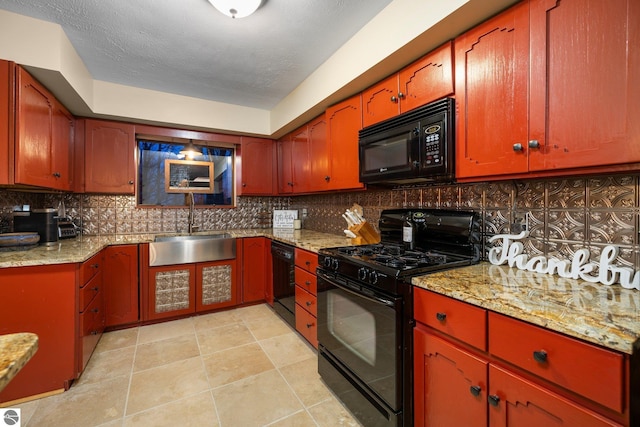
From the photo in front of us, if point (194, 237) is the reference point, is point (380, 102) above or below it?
above

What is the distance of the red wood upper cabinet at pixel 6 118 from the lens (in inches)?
69.9

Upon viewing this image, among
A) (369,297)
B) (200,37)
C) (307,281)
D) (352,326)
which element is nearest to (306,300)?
(307,281)

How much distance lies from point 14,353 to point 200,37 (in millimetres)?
2126

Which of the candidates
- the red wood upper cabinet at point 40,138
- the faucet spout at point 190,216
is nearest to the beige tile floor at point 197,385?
the faucet spout at point 190,216

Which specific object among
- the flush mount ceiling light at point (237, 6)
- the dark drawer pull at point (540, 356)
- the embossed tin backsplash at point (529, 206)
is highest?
the flush mount ceiling light at point (237, 6)

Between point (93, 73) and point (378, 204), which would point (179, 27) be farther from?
point (378, 204)

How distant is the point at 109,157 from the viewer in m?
2.95

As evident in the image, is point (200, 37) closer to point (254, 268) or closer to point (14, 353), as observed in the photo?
point (14, 353)

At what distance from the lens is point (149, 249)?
282cm

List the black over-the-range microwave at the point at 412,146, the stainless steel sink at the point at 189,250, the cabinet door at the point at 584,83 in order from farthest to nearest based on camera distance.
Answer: the stainless steel sink at the point at 189,250 < the black over-the-range microwave at the point at 412,146 < the cabinet door at the point at 584,83

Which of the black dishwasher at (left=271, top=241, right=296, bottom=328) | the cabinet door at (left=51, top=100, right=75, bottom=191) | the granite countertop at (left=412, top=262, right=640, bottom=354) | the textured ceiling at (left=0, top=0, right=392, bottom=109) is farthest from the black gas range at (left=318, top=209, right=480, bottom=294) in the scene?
the cabinet door at (left=51, top=100, right=75, bottom=191)

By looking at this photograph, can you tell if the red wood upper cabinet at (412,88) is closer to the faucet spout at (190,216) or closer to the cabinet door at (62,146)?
the faucet spout at (190,216)

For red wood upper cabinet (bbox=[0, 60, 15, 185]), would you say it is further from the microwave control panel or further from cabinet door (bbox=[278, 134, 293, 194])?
the microwave control panel

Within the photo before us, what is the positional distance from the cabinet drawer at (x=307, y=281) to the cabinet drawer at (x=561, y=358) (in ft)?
4.46
